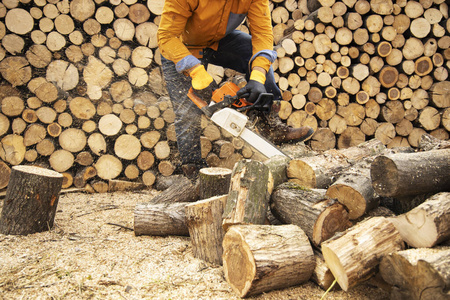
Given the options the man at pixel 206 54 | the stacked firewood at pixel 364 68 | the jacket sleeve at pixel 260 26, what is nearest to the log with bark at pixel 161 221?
the man at pixel 206 54

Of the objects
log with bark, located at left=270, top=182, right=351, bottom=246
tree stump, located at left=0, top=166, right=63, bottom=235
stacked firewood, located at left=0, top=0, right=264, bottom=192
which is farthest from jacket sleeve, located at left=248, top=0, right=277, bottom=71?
tree stump, located at left=0, top=166, right=63, bottom=235

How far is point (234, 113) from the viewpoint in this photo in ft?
7.04

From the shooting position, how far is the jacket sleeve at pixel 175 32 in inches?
90.6

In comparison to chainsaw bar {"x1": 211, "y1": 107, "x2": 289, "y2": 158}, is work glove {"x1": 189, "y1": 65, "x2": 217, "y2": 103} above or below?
above

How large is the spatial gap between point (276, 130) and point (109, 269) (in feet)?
6.07

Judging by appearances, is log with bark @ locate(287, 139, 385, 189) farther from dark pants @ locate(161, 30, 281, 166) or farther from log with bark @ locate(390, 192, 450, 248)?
dark pants @ locate(161, 30, 281, 166)

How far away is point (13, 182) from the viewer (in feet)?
6.18

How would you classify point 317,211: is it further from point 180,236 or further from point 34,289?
point 34,289

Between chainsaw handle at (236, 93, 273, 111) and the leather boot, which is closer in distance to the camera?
chainsaw handle at (236, 93, 273, 111)

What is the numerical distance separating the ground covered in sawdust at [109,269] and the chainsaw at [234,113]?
0.86 meters

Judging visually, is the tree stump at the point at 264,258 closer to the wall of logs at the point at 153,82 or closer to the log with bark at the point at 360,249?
the log with bark at the point at 360,249

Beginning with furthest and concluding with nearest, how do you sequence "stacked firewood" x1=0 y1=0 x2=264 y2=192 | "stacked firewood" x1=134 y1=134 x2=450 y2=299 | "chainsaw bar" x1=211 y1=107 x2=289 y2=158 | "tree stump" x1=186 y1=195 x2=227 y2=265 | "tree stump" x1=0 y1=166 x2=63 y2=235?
"stacked firewood" x1=0 y1=0 x2=264 y2=192 → "chainsaw bar" x1=211 y1=107 x2=289 y2=158 → "tree stump" x1=0 y1=166 x2=63 y2=235 → "tree stump" x1=186 y1=195 x2=227 y2=265 → "stacked firewood" x1=134 y1=134 x2=450 y2=299

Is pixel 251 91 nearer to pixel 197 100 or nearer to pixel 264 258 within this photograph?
pixel 197 100

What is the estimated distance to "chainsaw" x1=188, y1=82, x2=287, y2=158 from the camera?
7.07 feet
